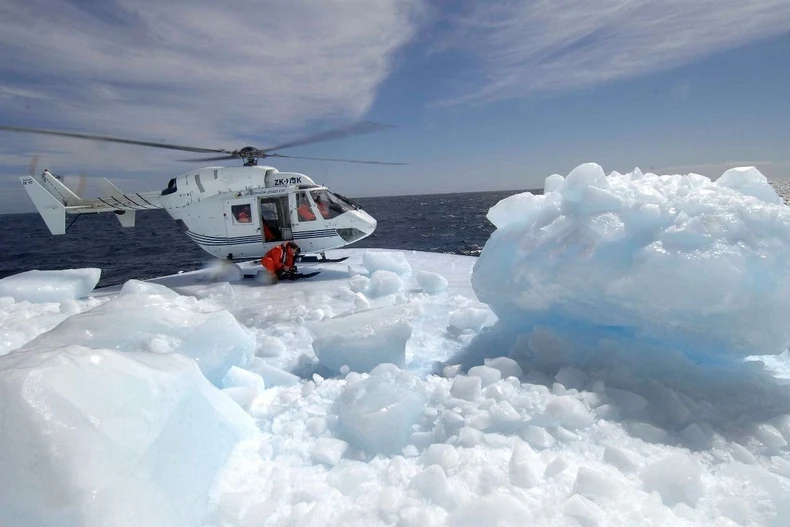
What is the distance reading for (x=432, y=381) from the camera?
3.65m

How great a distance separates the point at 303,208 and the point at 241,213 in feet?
4.40

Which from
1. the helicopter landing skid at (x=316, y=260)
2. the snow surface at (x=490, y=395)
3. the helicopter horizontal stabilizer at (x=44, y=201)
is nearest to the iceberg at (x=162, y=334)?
the snow surface at (x=490, y=395)

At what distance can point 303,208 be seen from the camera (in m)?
9.44

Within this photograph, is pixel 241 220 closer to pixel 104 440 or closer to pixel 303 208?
pixel 303 208

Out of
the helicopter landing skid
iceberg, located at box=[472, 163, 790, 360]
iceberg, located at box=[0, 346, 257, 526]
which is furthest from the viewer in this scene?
the helicopter landing skid

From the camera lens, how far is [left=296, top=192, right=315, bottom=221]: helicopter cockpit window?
30.8 ft

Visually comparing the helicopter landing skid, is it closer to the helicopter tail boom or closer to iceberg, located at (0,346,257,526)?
the helicopter tail boom

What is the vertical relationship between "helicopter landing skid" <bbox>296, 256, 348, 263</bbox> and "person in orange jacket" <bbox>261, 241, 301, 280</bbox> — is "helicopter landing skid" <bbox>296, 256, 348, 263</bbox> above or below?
below

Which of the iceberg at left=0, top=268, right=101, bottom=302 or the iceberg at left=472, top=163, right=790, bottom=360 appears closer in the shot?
the iceberg at left=472, top=163, right=790, bottom=360

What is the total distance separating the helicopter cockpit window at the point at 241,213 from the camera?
9461 millimetres

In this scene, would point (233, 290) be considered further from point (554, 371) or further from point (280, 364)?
point (554, 371)

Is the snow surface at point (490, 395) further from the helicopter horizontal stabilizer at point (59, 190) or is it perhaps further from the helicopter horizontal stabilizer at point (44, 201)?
the helicopter horizontal stabilizer at point (59, 190)

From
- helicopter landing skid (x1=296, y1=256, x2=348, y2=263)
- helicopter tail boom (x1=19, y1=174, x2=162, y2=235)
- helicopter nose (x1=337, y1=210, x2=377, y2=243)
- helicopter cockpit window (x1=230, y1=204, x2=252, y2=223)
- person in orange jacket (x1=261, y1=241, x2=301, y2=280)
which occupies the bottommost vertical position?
helicopter landing skid (x1=296, y1=256, x2=348, y2=263)

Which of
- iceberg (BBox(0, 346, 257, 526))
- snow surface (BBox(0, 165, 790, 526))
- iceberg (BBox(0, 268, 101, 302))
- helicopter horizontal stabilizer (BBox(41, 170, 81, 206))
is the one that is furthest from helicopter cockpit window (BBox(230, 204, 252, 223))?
iceberg (BBox(0, 346, 257, 526))
